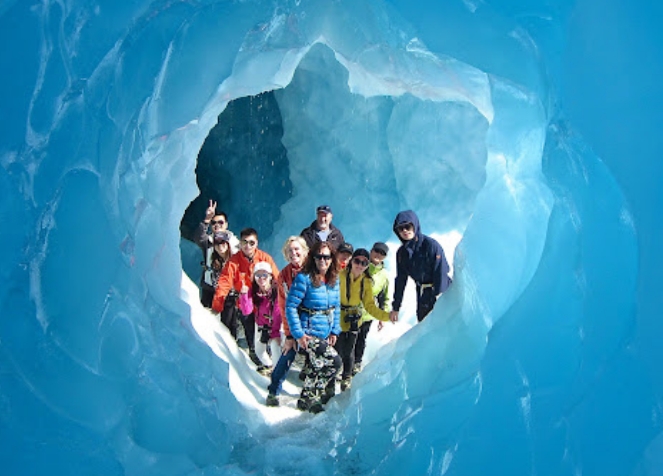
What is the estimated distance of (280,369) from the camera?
16.0 ft

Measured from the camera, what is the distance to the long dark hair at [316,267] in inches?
170

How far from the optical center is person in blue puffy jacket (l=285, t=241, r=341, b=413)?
4.37m

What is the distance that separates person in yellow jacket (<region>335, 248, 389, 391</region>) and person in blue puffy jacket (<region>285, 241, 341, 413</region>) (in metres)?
0.26

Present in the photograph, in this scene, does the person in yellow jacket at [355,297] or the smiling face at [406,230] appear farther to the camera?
the person in yellow jacket at [355,297]

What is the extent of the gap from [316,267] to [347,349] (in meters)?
0.92

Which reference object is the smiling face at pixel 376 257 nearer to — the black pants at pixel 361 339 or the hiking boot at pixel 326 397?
the black pants at pixel 361 339

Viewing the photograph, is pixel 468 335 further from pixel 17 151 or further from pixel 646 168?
pixel 17 151

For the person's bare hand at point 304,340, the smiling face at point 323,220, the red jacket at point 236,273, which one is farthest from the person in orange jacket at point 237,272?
the person's bare hand at point 304,340

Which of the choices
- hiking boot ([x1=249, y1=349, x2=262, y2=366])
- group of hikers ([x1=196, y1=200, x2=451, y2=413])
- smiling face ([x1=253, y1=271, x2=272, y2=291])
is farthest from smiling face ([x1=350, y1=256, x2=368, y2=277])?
hiking boot ([x1=249, y1=349, x2=262, y2=366])

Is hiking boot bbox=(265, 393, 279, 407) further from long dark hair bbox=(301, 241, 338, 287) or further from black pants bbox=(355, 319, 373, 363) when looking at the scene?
long dark hair bbox=(301, 241, 338, 287)

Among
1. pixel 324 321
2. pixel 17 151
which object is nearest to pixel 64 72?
pixel 17 151

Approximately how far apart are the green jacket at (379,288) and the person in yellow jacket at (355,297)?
31 millimetres

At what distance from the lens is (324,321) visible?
4480 millimetres

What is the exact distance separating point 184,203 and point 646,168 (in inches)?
107
